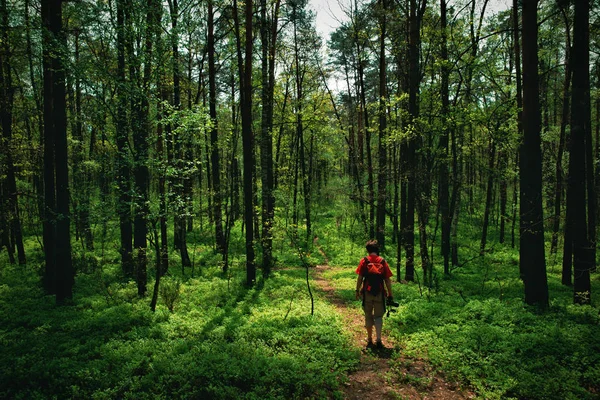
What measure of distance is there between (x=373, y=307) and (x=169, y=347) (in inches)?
171

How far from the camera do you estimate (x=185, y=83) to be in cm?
1642

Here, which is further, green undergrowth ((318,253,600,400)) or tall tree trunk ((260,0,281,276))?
tall tree trunk ((260,0,281,276))

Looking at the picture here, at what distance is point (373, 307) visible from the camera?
6.78 meters

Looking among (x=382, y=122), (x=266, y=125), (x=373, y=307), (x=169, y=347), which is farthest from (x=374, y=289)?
(x=382, y=122)

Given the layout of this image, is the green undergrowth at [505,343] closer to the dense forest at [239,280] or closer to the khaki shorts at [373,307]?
the dense forest at [239,280]

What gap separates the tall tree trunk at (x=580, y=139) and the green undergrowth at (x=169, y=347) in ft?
21.3

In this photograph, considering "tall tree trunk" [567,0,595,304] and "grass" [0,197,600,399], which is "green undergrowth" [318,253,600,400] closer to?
"grass" [0,197,600,399]

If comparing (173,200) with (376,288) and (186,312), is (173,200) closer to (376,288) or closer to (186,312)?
(186,312)

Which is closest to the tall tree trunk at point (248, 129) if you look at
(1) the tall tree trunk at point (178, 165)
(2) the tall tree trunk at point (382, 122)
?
(1) the tall tree trunk at point (178, 165)

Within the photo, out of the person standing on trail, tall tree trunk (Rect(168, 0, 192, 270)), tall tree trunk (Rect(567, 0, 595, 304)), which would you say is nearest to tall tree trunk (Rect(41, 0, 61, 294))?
tall tree trunk (Rect(168, 0, 192, 270))

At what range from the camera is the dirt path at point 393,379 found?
5105 millimetres

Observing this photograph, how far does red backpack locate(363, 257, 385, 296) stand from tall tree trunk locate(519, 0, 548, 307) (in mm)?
4055

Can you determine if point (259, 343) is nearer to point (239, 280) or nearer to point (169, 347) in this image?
point (169, 347)

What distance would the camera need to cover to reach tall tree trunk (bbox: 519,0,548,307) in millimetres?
7688
